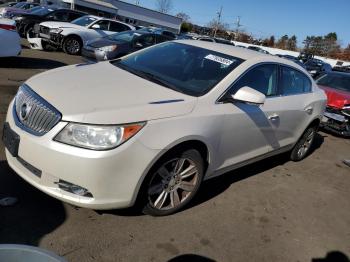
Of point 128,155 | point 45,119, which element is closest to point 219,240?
point 128,155

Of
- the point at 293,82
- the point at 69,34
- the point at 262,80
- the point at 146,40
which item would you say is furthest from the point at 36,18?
the point at 262,80

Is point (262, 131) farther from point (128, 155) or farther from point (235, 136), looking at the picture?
point (128, 155)

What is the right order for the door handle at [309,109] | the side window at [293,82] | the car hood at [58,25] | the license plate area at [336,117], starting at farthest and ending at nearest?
the car hood at [58,25] < the license plate area at [336,117] < the door handle at [309,109] < the side window at [293,82]

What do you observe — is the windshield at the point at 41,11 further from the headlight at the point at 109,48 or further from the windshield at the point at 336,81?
the windshield at the point at 336,81

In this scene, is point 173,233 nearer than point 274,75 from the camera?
Yes

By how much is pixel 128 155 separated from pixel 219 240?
1255mm

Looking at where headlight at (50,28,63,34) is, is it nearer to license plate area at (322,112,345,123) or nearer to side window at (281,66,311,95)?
license plate area at (322,112,345,123)

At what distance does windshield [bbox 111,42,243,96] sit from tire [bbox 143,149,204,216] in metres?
0.69

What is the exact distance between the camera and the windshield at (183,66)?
421 cm

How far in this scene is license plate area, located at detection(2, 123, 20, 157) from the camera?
11.3 ft

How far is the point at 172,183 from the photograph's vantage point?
3.85 meters

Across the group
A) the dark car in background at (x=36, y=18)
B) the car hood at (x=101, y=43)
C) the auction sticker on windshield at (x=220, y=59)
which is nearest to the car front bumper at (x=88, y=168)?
the auction sticker on windshield at (x=220, y=59)

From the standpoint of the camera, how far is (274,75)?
502 centimetres

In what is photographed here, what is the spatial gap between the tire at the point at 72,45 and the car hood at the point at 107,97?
11.1 m
